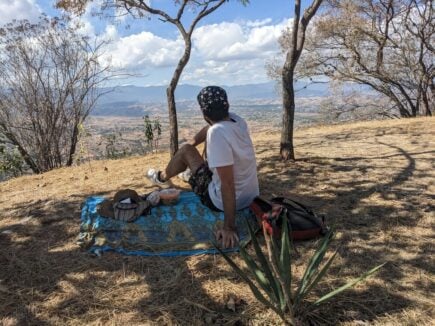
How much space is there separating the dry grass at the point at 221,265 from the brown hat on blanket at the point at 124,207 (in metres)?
0.37

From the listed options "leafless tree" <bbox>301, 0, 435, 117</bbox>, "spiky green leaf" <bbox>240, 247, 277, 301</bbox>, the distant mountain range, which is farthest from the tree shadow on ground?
"leafless tree" <bbox>301, 0, 435, 117</bbox>

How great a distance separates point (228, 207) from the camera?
9.56 ft

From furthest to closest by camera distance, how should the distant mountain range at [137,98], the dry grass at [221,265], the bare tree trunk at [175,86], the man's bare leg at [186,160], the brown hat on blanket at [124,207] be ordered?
the distant mountain range at [137,98]
the bare tree trunk at [175,86]
the man's bare leg at [186,160]
the brown hat on blanket at [124,207]
the dry grass at [221,265]

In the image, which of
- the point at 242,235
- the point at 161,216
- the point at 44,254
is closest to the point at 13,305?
the point at 44,254

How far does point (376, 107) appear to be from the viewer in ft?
57.8

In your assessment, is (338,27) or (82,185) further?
(338,27)

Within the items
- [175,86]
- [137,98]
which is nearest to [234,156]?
[175,86]

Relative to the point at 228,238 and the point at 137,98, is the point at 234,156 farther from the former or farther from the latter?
the point at 137,98

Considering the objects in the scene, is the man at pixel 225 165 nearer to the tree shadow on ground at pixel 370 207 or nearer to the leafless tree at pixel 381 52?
the tree shadow on ground at pixel 370 207

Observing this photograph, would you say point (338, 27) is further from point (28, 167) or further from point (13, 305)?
point (13, 305)

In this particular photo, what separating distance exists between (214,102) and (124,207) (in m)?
1.15

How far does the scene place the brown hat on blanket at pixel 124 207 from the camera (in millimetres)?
3326

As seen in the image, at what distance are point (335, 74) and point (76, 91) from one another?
10.3 metres

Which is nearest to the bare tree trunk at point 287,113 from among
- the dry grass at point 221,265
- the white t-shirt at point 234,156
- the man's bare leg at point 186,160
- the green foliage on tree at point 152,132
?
the dry grass at point 221,265
